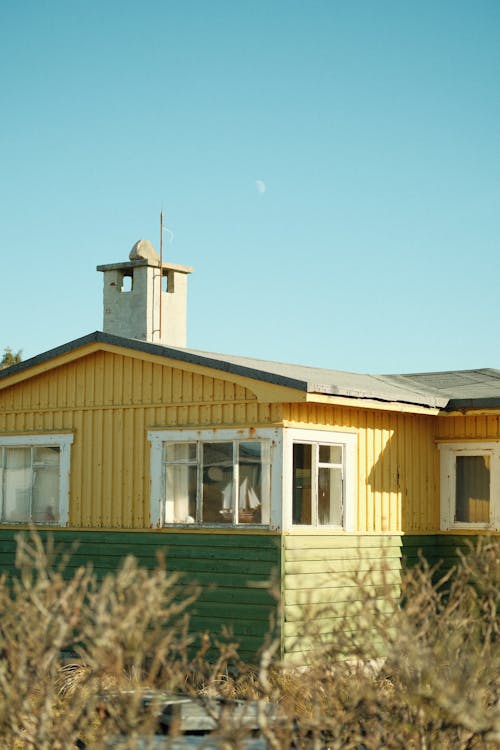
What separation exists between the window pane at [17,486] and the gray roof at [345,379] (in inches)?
40.9

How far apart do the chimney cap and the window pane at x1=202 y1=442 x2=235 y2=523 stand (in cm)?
870

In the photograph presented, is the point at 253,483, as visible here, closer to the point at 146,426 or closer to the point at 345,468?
the point at 345,468

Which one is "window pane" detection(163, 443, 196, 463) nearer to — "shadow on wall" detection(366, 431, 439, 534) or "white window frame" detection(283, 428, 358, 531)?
"white window frame" detection(283, 428, 358, 531)

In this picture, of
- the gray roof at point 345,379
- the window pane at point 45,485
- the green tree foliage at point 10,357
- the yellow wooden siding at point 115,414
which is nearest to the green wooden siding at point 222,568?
the yellow wooden siding at point 115,414

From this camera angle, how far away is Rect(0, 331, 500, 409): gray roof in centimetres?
1212

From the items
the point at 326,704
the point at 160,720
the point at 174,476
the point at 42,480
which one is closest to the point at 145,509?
the point at 174,476

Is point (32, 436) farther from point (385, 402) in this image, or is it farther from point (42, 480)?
point (385, 402)

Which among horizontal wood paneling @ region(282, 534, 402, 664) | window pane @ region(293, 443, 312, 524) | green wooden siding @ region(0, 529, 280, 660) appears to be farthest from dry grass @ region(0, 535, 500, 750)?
window pane @ region(293, 443, 312, 524)

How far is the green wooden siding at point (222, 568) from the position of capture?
12172mm

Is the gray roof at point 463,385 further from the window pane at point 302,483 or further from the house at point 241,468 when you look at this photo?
the window pane at point 302,483

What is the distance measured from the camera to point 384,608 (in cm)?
1350

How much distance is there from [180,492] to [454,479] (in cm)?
356

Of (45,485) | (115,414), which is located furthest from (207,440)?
(45,485)

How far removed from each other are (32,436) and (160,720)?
6247 mm
